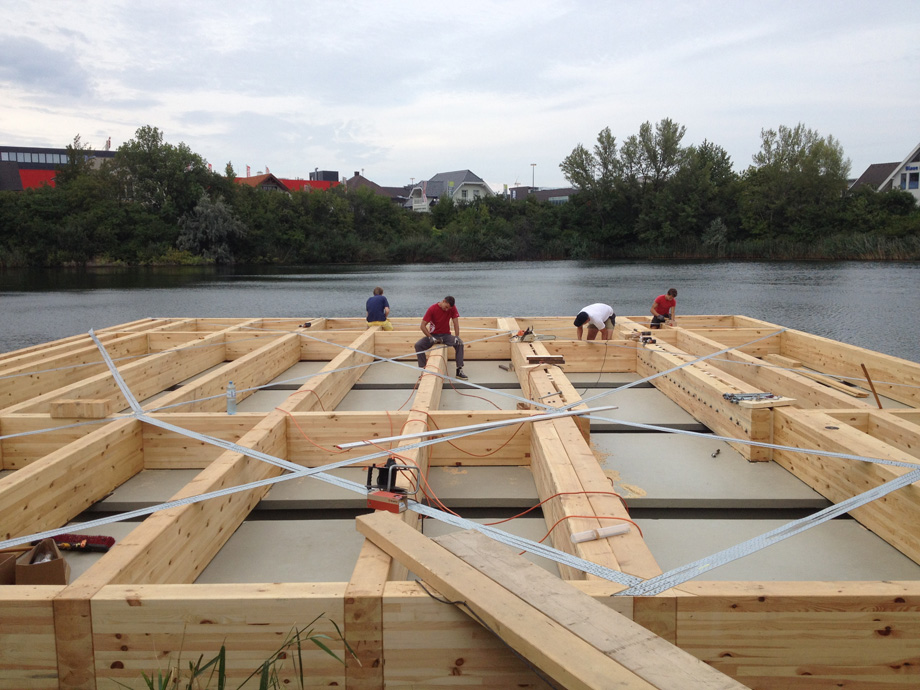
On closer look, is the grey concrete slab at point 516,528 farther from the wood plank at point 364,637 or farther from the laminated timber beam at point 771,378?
the laminated timber beam at point 771,378

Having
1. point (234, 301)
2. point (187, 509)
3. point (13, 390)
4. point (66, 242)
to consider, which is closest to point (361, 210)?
Result: point (66, 242)

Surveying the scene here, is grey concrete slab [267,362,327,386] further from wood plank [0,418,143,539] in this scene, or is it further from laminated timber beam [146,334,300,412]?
wood plank [0,418,143,539]

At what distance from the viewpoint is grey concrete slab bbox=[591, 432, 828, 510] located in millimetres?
4133

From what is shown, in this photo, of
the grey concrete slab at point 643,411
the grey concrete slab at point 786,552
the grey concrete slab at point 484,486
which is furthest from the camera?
the grey concrete slab at point 643,411

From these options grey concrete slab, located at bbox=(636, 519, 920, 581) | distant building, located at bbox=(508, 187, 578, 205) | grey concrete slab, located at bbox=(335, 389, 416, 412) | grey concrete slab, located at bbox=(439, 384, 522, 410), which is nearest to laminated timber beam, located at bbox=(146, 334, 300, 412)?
grey concrete slab, located at bbox=(335, 389, 416, 412)

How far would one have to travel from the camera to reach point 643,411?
630cm

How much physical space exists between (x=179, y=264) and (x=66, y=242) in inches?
292

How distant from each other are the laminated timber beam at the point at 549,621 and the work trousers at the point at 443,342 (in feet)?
16.7

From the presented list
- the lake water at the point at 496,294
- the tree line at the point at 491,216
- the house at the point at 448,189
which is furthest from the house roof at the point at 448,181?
the lake water at the point at 496,294

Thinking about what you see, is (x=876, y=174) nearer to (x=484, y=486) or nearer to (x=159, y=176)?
(x=159, y=176)

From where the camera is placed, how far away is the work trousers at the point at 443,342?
773 cm

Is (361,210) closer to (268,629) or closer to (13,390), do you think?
(13,390)

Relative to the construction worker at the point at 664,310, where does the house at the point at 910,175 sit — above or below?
above

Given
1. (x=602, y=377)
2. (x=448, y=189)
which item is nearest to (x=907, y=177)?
(x=448, y=189)
